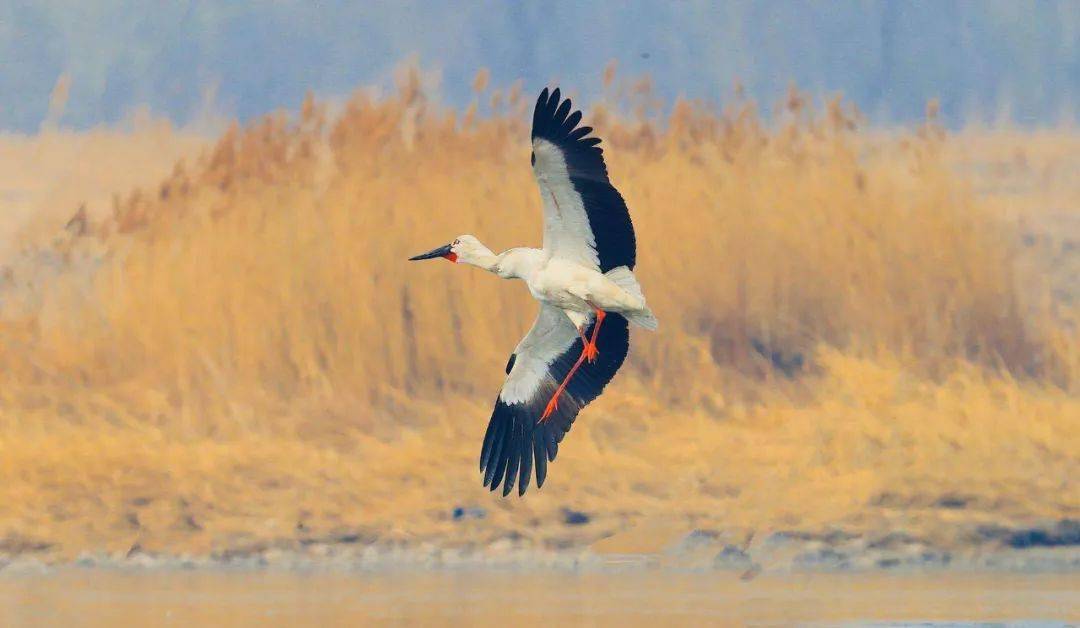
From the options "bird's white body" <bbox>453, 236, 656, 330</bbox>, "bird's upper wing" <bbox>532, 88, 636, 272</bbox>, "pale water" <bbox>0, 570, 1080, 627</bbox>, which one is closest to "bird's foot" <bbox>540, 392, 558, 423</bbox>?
"bird's white body" <bbox>453, 236, 656, 330</bbox>

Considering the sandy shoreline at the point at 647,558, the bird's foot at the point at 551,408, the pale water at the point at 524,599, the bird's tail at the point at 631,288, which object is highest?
the bird's tail at the point at 631,288

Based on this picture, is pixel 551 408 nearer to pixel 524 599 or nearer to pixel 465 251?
pixel 465 251

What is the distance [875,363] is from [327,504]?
4204 millimetres

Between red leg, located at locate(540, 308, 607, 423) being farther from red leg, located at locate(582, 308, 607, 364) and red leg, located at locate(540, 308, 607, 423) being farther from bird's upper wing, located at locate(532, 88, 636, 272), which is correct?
bird's upper wing, located at locate(532, 88, 636, 272)

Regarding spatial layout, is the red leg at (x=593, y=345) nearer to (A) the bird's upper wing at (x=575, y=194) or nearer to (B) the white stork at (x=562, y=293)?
(B) the white stork at (x=562, y=293)

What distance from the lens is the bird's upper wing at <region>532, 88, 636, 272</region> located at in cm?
1305

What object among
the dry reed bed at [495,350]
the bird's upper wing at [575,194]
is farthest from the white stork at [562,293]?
the dry reed bed at [495,350]

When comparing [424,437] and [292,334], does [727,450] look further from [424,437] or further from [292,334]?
[292,334]

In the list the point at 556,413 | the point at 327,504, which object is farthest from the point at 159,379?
the point at 556,413

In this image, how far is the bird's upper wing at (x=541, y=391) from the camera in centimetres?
1402

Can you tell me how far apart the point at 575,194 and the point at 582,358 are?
115 cm

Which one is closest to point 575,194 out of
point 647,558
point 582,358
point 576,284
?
point 576,284

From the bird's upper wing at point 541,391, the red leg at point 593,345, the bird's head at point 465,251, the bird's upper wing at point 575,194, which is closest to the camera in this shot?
the bird's upper wing at point 575,194

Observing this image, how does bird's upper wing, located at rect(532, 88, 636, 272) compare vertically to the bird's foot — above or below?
above
